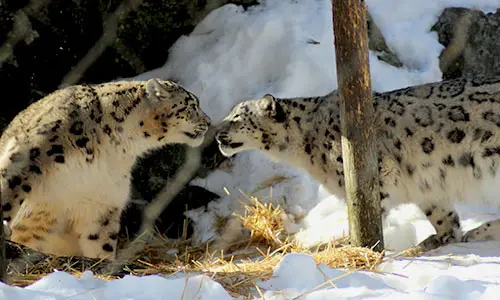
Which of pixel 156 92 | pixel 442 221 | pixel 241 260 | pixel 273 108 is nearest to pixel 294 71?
pixel 273 108

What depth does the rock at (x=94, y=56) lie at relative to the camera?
247 inches

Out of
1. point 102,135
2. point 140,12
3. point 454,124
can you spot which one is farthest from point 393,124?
point 140,12

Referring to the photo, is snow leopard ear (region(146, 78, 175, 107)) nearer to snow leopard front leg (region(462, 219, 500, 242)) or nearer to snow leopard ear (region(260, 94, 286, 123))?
snow leopard ear (region(260, 94, 286, 123))

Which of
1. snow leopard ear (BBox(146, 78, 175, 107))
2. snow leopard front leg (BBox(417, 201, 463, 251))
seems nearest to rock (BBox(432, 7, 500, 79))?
snow leopard front leg (BBox(417, 201, 463, 251))

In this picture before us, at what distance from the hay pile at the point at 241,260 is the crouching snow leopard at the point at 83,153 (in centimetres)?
45

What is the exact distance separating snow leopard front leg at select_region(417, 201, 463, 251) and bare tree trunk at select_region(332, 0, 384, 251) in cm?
94

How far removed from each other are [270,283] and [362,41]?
1388mm

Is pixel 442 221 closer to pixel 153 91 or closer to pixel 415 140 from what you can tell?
pixel 415 140

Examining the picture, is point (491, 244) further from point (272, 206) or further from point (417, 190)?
point (272, 206)

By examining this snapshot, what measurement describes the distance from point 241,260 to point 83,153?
116cm

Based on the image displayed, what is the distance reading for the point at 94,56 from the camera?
650cm

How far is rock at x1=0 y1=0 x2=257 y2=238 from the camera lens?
629 cm

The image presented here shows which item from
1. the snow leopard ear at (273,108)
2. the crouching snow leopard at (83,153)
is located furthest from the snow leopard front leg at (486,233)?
the crouching snow leopard at (83,153)

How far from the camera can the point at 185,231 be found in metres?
6.11
